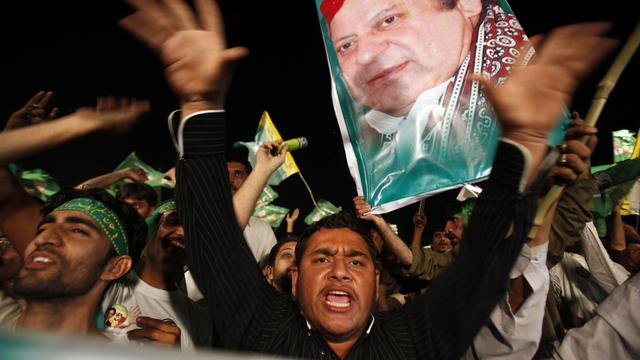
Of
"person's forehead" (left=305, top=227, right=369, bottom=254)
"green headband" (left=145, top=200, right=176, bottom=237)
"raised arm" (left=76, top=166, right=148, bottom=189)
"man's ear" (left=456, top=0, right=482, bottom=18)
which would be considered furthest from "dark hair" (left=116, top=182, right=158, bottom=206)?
"man's ear" (left=456, top=0, right=482, bottom=18)

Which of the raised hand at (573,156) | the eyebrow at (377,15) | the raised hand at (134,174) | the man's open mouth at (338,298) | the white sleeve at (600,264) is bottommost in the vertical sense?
the white sleeve at (600,264)

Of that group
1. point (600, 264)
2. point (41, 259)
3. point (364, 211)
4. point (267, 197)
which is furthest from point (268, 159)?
point (267, 197)

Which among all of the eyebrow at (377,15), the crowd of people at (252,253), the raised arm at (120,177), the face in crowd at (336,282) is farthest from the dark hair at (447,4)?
the raised arm at (120,177)

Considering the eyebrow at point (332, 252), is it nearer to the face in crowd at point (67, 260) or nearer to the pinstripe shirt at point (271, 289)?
the pinstripe shirt at point (271, 289)

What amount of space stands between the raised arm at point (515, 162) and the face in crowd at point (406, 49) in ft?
4.89

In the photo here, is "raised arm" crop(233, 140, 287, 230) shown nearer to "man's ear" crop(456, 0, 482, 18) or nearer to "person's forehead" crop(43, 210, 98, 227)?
"person's forehead" crop(43, 210, 98, 227)

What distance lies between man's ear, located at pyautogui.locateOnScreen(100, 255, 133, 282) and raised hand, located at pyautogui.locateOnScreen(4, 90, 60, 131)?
783mm

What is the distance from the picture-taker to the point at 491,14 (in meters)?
2.96

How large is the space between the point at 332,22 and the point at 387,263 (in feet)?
6.19

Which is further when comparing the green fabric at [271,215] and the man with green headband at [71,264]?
the green fabric at [271,215]

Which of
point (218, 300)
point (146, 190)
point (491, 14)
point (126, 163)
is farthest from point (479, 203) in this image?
point (126, 163)

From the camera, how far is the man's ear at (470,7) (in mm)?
2986

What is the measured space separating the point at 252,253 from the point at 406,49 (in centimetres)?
195

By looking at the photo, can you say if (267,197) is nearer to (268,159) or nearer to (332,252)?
(268,159)
